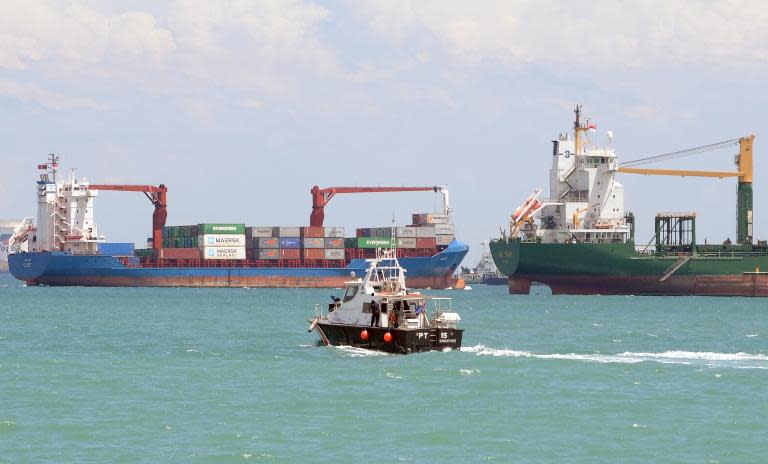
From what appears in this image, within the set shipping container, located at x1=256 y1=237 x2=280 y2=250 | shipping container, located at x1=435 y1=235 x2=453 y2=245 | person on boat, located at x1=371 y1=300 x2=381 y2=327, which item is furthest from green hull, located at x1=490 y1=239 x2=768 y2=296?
person on boat, located at x1=371 y1=300 x2=381 y2=327

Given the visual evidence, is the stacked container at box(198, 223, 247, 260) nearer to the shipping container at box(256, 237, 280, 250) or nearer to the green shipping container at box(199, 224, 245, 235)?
the green shipping container at box(199, 224, 245, 235)

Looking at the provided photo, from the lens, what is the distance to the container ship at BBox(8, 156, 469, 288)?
15038 cm

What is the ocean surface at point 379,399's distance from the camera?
32688 millimetres

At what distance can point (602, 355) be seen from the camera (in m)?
54.3

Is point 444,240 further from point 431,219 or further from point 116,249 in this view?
point 116,249

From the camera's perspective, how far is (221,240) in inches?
6019

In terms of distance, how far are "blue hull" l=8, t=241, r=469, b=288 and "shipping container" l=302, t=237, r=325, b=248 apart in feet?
10.8

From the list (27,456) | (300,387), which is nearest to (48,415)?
(27,456)

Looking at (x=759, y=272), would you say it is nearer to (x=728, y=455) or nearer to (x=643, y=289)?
(x=643, y=289)

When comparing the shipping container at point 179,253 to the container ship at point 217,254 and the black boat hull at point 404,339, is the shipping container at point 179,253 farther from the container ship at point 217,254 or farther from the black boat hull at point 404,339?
the black boat hull at point 404,339

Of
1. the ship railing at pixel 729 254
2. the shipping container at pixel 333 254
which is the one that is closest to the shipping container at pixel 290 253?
the shipping container at pixel 333 254

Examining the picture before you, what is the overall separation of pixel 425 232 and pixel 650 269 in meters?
43.7

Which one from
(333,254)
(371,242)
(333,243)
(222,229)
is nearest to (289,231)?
(333,243)

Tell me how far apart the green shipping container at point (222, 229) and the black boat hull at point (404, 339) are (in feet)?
333
